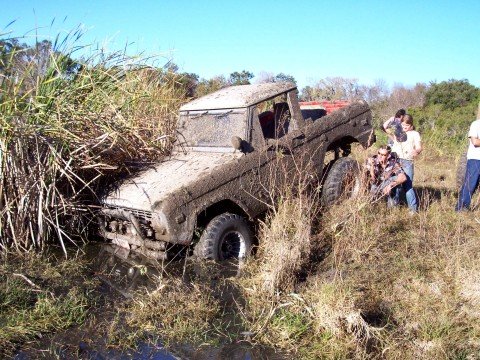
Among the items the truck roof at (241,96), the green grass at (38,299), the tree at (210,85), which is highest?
the tree at (210,85)

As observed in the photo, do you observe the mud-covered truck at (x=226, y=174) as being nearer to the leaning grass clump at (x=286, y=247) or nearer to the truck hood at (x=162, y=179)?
the truck hood at (x=162, y=179)

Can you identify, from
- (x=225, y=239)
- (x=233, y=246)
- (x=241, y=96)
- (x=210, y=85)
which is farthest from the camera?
(x=210, y=85)

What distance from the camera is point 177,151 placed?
5.95 metres

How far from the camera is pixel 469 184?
590 centimetres

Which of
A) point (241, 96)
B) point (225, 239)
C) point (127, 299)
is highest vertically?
point (241, 96)

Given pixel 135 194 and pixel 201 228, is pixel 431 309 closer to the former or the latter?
pixel 201 228

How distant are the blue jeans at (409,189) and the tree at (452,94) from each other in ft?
49.3

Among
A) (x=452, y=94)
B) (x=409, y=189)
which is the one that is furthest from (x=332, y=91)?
(x=409, y=189)

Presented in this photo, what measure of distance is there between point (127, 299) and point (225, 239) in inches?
48.2

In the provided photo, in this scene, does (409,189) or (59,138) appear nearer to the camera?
(59,138)

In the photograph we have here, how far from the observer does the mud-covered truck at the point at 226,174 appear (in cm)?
464

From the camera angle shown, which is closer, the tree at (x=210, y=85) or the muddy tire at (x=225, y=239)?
the muddy tire at (x=225, y=239)

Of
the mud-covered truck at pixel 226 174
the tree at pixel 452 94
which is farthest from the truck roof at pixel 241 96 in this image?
the tree at pixel 452 94

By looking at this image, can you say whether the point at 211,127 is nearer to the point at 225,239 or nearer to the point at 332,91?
the point at 225,239
